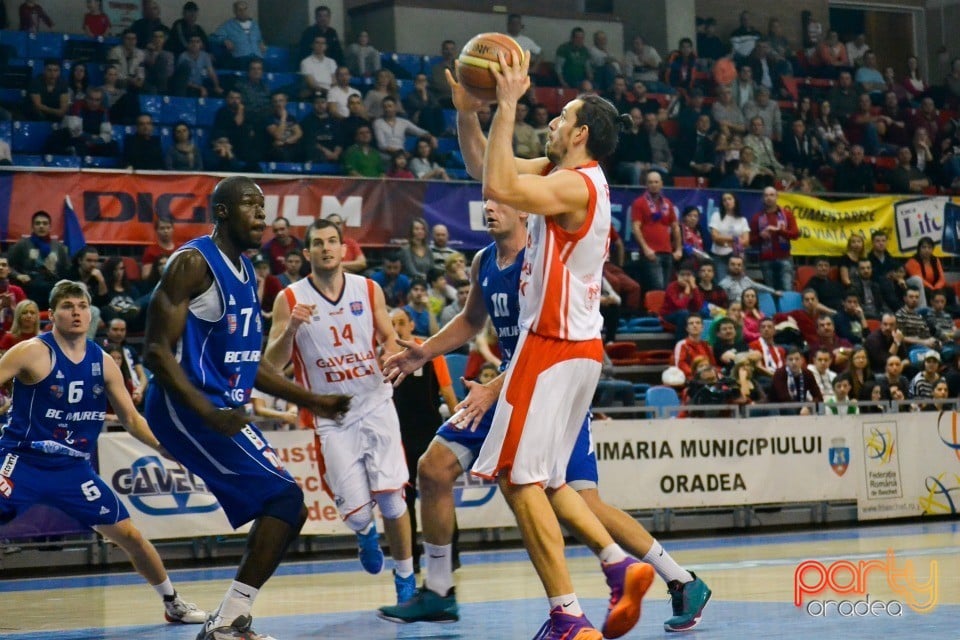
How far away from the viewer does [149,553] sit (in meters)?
8.10

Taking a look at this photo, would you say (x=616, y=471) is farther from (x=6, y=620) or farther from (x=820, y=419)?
(x=6, y=620)

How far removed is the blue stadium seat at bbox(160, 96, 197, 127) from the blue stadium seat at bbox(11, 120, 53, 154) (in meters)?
1.56

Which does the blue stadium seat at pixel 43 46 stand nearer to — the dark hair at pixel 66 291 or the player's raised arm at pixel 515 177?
the dark hair at pixel 66 291

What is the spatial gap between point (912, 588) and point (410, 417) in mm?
3937

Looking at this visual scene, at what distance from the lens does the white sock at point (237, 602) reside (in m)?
6.10

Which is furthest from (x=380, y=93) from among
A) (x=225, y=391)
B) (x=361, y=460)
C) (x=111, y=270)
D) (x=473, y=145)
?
(x=225, y=391)

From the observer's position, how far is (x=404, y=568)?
27.1 ft

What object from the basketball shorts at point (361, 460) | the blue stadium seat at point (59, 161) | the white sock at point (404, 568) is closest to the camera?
the white sock at point (404, 568)

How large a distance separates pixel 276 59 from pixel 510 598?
13.6 m

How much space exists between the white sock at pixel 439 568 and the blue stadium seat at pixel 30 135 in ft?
36.6

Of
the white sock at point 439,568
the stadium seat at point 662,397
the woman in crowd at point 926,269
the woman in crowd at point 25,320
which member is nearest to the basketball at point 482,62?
the white sock at point 439,568

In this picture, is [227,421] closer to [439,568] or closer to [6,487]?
[439,568]

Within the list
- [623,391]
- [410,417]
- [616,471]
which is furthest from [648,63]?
[410,417]

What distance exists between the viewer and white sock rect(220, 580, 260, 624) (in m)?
6.10
